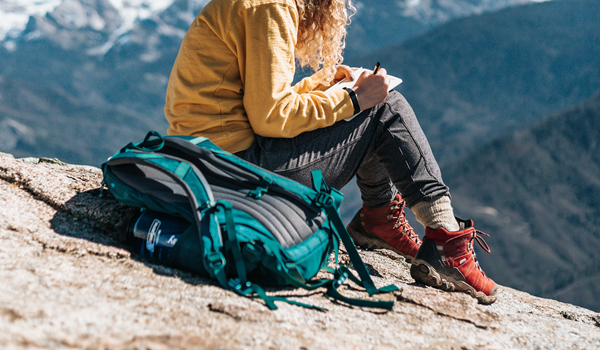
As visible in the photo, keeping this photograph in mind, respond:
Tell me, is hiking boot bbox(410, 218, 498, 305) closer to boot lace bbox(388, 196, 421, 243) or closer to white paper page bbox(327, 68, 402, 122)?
boot lace bbox(388, 196, 421, 243)

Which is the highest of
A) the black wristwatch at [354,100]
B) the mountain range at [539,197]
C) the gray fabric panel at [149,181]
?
the mountain range at [539,197]

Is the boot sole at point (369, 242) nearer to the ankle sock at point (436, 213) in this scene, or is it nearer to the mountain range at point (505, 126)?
the ankle sock at point (436, 213)

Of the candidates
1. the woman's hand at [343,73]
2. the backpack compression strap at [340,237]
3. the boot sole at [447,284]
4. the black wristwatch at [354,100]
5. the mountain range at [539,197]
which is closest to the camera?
the backpack compression strap at [340,237]

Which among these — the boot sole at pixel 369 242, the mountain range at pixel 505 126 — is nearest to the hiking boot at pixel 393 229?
the boot sole at pixel 369 242

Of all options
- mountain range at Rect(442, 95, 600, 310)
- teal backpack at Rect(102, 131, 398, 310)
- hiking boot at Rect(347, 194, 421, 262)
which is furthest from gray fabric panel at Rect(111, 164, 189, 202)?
mountain range at Rect(442, 95, 600, 310)

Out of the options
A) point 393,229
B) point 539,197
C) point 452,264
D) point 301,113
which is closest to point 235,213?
point 301,113

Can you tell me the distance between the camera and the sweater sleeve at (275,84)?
1685 mm

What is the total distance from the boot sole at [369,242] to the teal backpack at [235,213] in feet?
2.45

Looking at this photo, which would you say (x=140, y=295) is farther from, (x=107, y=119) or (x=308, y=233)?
(x=107, y=119)

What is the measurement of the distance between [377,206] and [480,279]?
694mm

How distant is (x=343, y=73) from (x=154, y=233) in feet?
4.15

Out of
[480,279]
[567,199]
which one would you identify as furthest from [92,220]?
[567,199]

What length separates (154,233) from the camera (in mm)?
1685

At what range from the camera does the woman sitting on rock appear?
1.72m
